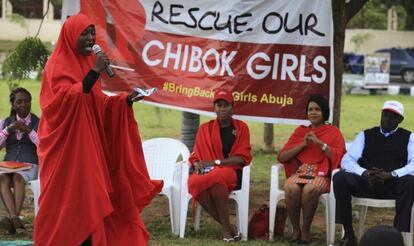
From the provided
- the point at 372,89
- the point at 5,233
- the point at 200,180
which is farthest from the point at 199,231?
the point at 372,89

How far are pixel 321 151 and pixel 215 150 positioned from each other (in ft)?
3.06

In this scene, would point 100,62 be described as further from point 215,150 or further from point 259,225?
point 259,225

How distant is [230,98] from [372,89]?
1883 centimetres

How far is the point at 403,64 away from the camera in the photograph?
31812mm

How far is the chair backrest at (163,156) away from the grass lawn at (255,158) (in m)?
0.46

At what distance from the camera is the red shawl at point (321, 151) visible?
666 centimetres

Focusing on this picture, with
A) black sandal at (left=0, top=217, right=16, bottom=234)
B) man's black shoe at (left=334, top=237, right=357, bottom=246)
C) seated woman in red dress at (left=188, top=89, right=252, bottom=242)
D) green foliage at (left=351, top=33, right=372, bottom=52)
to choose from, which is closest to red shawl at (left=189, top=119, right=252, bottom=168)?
seated woman in red dress at (left=188, top=89, right=252, bottom=242)

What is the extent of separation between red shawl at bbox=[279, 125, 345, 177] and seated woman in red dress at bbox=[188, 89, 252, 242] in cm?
41

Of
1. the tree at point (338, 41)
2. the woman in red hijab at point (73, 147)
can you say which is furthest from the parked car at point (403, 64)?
the woman in red hijab at point (73, 147)

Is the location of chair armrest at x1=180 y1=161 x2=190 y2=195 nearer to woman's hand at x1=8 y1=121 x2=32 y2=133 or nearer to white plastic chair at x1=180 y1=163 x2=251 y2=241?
white plastic chair at x1=180 y1=163 x2=251 y2=241

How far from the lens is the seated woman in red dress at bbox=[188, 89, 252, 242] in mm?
6617

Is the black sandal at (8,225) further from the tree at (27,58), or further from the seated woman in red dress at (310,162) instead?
the seated woman in red dress at (310,162)

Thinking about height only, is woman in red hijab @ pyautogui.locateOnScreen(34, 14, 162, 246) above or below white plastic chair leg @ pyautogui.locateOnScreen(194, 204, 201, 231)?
above

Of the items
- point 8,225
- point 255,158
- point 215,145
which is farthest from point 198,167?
point 255,158
